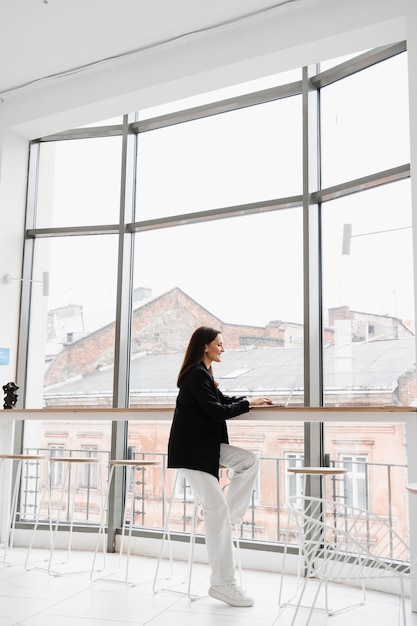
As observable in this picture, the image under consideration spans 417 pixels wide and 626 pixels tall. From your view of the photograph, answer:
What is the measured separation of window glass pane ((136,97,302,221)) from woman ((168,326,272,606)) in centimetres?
164

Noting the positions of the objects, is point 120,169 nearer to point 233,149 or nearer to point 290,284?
point 233,149

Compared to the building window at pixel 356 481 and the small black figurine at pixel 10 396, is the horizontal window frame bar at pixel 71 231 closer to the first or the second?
the small black figurine at pixel 10 396

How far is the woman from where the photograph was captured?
3381 mm


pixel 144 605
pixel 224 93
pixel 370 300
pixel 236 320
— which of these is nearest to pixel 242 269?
pixel 236 320

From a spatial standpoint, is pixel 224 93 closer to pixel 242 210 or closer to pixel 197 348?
pixel 242 210

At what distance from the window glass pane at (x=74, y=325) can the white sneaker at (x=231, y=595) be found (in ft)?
7.05

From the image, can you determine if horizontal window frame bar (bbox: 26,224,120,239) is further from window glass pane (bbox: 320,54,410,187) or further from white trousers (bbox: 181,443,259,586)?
white trousers (bbox: 181,443,259,586)

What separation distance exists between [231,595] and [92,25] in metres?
3.72

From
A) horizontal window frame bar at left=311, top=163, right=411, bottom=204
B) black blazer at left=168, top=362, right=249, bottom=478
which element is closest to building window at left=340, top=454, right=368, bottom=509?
black blazer at left=168, top=362, right=249, bottom=478

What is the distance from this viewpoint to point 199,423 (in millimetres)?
3480

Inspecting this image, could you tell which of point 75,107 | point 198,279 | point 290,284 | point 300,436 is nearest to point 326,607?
point 300,436

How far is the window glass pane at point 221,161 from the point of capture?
15.5ft

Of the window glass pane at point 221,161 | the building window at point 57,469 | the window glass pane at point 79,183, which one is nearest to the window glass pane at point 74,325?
the window glass pane at point 79,183

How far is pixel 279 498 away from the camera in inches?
179
